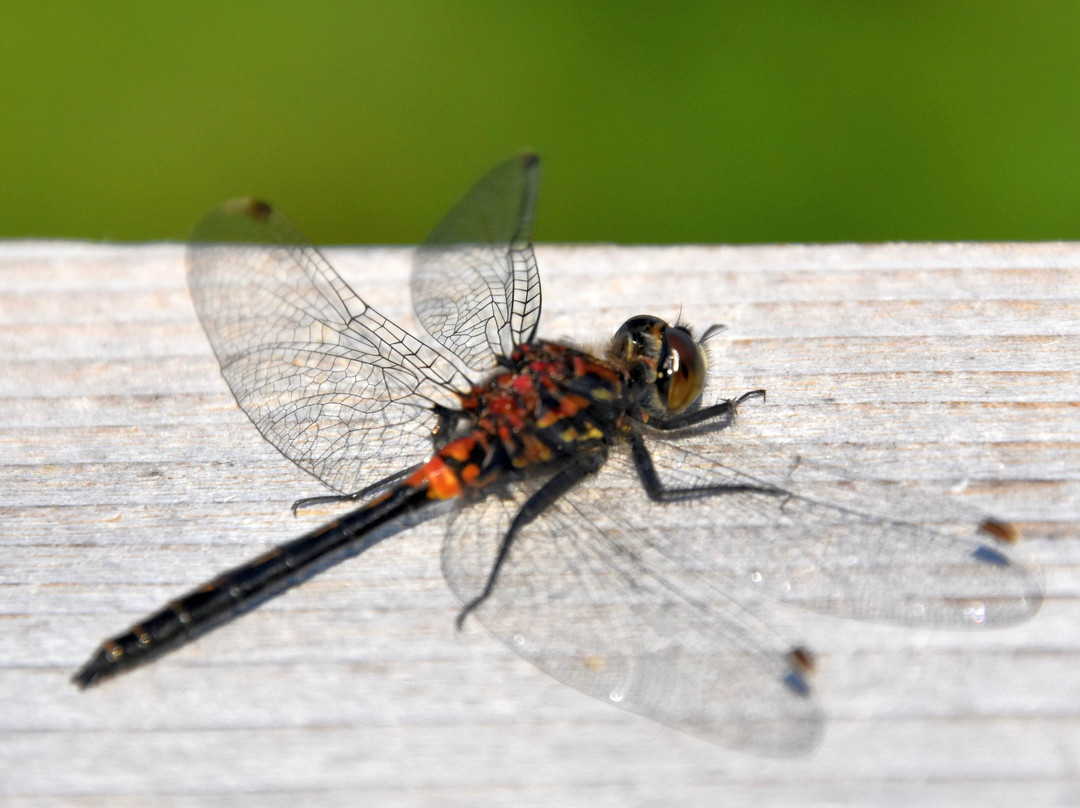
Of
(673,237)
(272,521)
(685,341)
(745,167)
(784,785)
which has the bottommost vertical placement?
(784,785)

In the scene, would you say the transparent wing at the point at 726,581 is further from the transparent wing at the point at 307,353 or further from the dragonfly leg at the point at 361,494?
the transparent wing at the point at 307,353

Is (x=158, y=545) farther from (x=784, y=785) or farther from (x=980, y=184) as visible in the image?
(x=980, y=184)

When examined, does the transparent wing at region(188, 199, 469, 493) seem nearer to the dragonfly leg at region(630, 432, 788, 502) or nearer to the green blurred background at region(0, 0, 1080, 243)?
the dragonfly leg at region(630, 432, 788, 502)

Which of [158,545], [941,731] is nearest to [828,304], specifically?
[941,731]

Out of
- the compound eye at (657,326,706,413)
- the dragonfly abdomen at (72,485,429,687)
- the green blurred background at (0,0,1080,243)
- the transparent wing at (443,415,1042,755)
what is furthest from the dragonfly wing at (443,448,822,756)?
the green blurred background at (0,0,1080,243)

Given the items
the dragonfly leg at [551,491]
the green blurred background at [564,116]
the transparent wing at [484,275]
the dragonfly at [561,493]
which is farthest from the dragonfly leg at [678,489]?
the green blurred background at [564,116]

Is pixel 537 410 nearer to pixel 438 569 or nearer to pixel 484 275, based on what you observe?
pixel 484 275

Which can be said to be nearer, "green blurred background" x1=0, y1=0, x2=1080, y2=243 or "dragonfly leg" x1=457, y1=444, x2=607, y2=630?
"dragonfly leg" x1=457, y1=444, x2=607, y2=630
